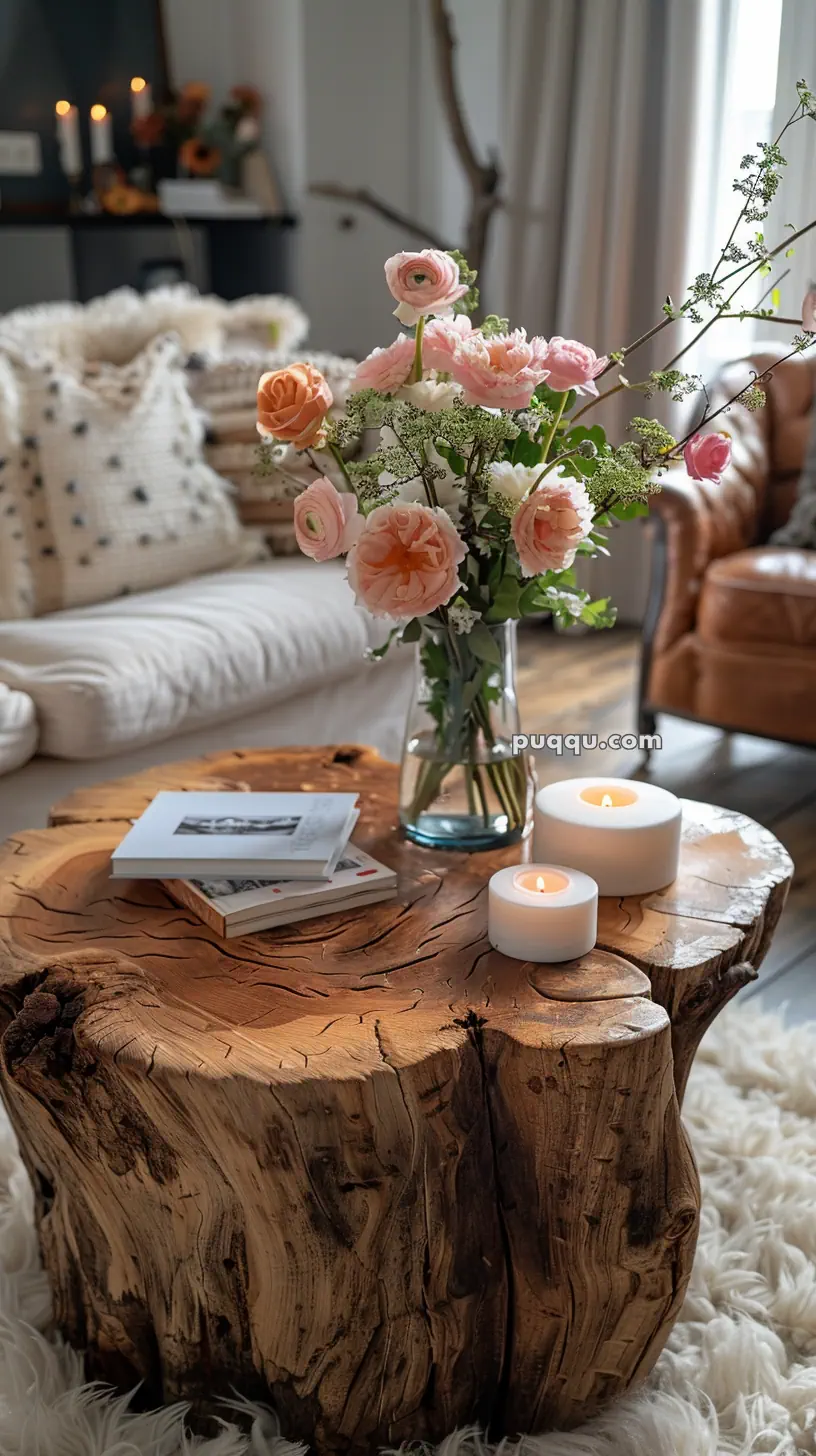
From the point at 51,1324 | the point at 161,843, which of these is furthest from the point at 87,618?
the point at 51,1324

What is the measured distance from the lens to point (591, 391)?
1.29 meters

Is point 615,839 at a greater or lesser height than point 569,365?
lesser

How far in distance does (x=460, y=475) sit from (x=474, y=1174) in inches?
25.4

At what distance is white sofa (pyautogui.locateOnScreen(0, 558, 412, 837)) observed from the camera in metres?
2.16

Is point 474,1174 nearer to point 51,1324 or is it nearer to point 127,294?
point 51,1324

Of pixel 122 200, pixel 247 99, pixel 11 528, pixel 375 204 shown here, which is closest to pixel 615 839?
pixel 11 528

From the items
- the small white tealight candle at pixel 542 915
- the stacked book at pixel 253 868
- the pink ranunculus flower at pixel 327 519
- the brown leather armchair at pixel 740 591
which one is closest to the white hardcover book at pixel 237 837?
the stacked book at pixel 253 868

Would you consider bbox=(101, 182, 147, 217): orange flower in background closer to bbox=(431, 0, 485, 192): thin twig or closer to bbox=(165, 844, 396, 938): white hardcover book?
bbox=(431, 0, 485, 192): thin twig

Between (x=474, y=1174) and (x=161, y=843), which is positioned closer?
(x=474, y=1174)

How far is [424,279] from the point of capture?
1.21m

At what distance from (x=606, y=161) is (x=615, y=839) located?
3.19m

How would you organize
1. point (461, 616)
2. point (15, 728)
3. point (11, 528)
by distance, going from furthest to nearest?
point (11, 528) → point (15, 728) → point (461, 616)

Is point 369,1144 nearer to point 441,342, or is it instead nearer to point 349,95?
point 441,342

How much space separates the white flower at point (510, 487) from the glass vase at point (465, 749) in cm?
16
